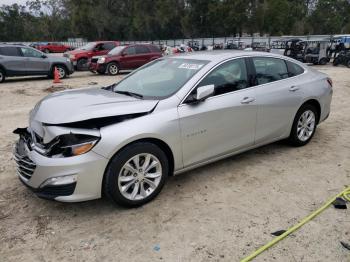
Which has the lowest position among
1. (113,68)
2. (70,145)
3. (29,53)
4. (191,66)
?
(113,68)

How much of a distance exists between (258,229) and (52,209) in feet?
6.97

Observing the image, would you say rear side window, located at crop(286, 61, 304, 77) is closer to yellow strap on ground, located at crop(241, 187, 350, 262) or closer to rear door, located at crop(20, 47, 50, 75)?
yellow strap on ground, located at crop(241, 187, 350, 262)

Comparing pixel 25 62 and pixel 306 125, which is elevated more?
pixel 25 62

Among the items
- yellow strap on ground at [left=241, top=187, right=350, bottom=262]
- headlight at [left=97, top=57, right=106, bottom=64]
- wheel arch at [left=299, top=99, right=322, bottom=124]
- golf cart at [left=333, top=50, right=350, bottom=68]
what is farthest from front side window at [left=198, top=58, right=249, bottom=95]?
golf cart at [left=333, top=50, right=350, bottom=68]

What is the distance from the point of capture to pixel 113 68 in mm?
16156

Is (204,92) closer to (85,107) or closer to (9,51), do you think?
(85,107)

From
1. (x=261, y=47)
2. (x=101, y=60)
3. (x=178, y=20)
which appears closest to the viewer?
(x=101, y=60)

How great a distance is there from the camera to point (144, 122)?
3383 mm

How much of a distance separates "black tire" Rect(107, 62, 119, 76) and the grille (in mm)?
12851

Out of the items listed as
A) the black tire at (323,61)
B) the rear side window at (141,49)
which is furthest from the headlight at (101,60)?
the black tire at (323,61)

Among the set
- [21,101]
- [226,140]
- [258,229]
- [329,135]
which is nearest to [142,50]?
[21,101]

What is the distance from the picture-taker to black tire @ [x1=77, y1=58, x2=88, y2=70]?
17953 mm

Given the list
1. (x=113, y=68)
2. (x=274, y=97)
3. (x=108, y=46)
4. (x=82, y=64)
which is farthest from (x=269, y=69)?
(x=108, y=46)

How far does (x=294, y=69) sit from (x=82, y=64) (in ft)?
48.7
